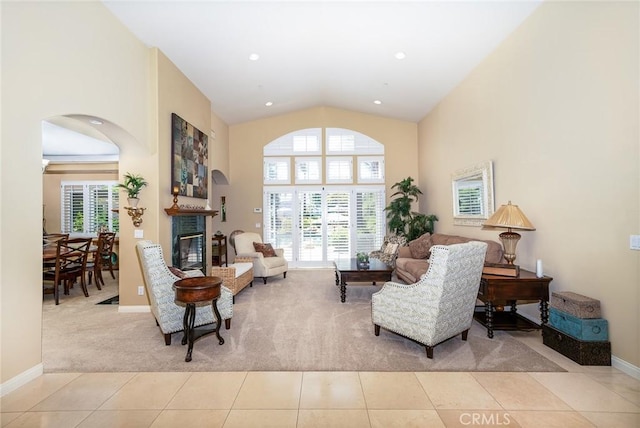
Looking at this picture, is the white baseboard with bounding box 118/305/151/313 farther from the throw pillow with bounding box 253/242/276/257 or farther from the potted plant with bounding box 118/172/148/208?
the throw pillow with bounding box 253/242/276/257

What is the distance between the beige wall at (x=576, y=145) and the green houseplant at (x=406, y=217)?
7.14ft

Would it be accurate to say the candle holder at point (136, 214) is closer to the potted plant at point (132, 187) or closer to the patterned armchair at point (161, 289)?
the potted plant at point (132, 187)

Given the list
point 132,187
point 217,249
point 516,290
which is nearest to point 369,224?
point 217,249

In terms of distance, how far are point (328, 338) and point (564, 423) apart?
6.78 feet

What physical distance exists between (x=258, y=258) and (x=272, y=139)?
3541 millimetres

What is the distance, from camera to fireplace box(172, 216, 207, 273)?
A: 4.86 metres

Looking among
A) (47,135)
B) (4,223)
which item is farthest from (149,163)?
(47,135)

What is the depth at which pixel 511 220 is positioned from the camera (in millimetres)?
3414

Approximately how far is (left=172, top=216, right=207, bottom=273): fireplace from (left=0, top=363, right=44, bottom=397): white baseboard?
7.31 feet

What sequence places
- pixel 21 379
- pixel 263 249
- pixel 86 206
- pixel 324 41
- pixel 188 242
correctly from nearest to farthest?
pixel 21 379 → pixel 324 41 → pixel 188 242 → pixel 263 249 → pixel 86 206

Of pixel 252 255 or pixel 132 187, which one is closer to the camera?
pixel 132 187

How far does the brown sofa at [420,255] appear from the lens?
4039 millimetres

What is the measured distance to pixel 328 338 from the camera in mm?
3367

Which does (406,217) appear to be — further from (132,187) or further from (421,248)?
(132,187)
